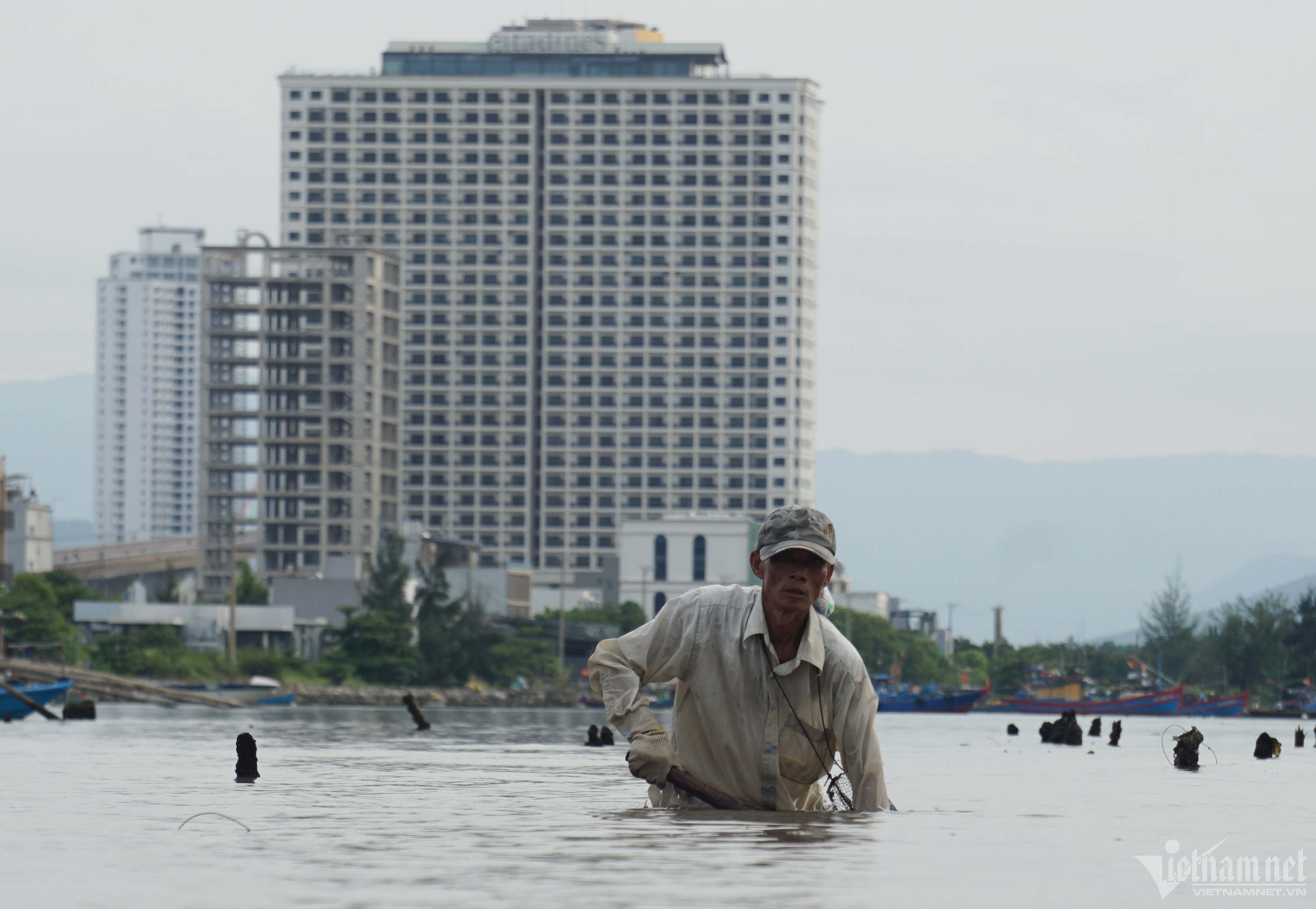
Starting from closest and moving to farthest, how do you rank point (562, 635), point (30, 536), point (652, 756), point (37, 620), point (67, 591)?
point (652, 756) → point (37, 620) → point (67, 591) → point (562, 635) → point (30, 536)

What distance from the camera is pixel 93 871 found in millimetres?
11031

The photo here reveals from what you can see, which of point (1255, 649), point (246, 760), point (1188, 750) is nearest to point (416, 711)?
point (1188, 750)

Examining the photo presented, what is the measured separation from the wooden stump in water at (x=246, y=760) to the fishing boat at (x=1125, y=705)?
96.7 meters

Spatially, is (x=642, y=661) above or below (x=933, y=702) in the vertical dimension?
above

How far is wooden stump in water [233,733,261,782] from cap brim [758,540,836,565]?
46.6 feet

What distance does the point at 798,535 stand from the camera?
9.91 meters

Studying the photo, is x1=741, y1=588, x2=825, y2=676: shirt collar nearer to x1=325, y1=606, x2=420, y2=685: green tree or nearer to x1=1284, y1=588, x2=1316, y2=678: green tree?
x1=325, y1=606, x2=420, y2=685: green tree

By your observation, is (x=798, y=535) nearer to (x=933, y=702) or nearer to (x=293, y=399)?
(x=933, y=702)

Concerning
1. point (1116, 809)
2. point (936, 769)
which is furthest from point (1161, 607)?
point (1116, 809)

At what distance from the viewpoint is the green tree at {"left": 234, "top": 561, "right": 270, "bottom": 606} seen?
158 m

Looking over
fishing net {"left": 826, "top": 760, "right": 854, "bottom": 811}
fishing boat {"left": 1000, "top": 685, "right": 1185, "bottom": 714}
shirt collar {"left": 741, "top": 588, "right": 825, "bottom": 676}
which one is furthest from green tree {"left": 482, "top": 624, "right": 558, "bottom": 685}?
shirt collar {"left": 741, "top": 588, "right": 825, "bottom": 676}

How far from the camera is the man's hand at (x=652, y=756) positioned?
10438 millimetres

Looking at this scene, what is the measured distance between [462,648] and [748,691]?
129860mm

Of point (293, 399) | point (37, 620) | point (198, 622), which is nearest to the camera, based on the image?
point (37, 620)
